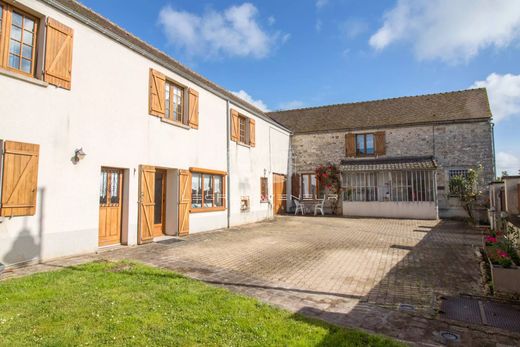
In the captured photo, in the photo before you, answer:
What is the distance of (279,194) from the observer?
17391 mm

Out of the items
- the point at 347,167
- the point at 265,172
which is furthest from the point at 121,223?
the point at 347,167

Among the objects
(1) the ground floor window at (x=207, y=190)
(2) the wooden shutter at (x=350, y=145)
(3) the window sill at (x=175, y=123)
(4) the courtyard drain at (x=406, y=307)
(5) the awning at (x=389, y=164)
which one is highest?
(2) the wooden shutter at (x=350, y=145)

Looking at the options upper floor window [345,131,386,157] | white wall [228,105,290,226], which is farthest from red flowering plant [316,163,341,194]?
white wall [228,105,290,226]

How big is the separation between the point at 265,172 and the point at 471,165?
10349mm

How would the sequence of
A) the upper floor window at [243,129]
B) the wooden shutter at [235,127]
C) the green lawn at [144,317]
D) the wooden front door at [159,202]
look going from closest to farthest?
the green lawn at [144,317]
the wooden front door at [159,202]
the wooden shutter at [235,127]
the upper floor window at [243,129]

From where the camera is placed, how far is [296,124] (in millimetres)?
20188

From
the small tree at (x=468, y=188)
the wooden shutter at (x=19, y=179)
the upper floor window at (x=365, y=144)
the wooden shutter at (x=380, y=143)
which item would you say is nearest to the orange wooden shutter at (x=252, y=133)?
the upper floor window at (x=365, y=144)

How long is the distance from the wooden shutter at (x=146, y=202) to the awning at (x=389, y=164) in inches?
440

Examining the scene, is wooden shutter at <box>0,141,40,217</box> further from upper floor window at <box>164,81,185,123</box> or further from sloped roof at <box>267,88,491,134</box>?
sloped roof at <box>267,88,491,134</box>

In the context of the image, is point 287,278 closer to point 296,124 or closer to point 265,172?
point 265,172

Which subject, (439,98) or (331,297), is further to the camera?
(439,98)

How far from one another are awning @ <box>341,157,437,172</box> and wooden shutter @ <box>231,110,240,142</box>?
685 centimetres

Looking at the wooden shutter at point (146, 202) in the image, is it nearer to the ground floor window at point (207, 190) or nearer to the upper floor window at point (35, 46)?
the ground floor window at point (207, 190)

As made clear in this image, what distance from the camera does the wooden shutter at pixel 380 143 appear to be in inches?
671
